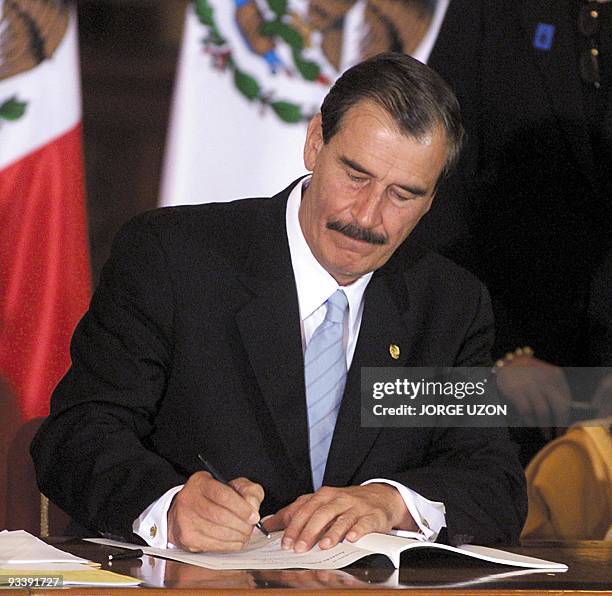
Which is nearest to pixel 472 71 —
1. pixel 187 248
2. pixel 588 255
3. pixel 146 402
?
pixel 588 255

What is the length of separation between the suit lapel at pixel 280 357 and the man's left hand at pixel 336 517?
0.32 meters

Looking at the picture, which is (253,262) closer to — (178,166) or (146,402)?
(146,402)

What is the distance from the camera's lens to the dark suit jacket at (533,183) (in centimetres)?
332

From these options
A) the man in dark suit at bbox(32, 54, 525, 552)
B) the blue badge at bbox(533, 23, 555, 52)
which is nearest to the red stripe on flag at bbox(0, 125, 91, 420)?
the man in dark suit at bbox(32, 54, 525, 552)

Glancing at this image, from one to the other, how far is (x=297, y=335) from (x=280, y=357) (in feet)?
Result: 0.18

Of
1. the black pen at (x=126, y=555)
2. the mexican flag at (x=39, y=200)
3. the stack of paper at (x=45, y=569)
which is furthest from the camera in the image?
the mexican flag at (x=39, y=200)

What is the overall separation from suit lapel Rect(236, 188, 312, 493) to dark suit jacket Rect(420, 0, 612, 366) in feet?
3.67

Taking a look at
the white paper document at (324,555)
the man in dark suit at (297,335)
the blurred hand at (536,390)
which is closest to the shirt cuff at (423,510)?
the man in dark suit at (297,335)

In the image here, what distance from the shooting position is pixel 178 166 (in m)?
3.15

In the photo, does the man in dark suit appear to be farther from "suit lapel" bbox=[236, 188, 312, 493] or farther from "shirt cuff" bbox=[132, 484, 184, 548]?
"shirt cuff" bbox=[132, 484, 184, 548]

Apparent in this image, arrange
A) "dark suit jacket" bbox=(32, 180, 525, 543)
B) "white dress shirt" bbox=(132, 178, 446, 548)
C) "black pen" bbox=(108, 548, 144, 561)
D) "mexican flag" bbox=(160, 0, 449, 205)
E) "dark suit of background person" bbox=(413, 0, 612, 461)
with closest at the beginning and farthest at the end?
"black pen" bbox=(108, 548, 144, 561) < "dark suit jacket" bbox=(32, 180, 525, 543) < "white dress shirt" bbox=(132, 178, 446, 548) < "mexican flag" bbox=(160, 0, 449, 205) < "dark suit of background person" bbox=(413, 0, 612, 461)

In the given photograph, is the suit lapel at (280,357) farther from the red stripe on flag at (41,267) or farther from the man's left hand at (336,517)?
the red stripe on flag at (41,267)

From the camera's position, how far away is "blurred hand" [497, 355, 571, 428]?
334cm

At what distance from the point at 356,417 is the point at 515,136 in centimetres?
134
